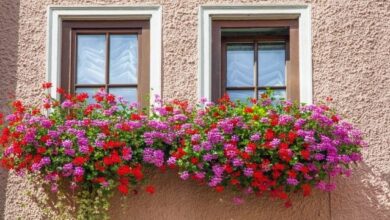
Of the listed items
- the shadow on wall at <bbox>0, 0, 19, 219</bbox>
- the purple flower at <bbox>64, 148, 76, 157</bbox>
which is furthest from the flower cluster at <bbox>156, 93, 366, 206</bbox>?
the shadow on wall at <bbox>0, 0, 19, 219</bbox>

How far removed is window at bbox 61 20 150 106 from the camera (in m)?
8.47

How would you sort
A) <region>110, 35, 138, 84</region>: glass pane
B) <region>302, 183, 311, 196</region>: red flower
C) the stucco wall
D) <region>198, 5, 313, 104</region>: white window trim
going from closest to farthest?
<region>302, 183, 311, 196</region>: red flower
the stucco wall
<region>198, 5, 313, 104</region>: white window trim
<region>110, 35, 138, 84</region>: glass pane

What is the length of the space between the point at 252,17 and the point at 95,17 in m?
1.50

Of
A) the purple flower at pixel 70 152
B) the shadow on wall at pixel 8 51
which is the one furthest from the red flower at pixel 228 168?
the shadow on wall at pixel 8 51

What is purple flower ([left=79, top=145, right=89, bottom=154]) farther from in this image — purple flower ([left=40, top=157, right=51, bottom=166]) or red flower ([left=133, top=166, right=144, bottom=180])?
red flower ([left=133, top=166, right=144, bottom=180])

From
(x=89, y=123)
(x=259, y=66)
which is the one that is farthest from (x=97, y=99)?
(x=259, y=66)

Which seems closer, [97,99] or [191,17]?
[97,99]

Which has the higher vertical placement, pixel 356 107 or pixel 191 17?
pixel 191 17

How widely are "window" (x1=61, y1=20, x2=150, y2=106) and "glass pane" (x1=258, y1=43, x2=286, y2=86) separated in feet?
3.67

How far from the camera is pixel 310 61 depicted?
829 cm

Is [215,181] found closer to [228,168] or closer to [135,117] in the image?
[228,168]

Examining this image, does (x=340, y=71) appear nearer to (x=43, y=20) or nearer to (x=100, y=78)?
(x=100, y=78)

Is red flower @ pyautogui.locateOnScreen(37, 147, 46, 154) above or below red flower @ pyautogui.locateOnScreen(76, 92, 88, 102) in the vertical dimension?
below

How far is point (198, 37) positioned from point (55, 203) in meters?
2.03
